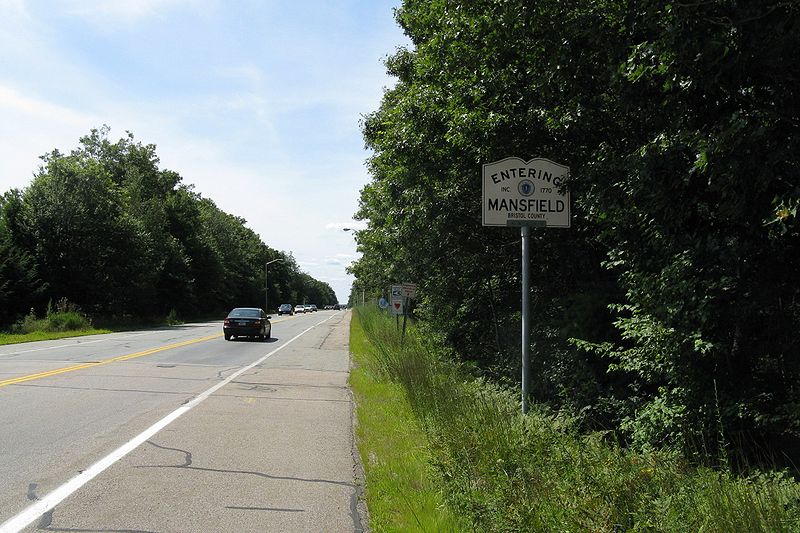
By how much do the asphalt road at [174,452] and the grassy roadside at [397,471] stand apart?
21 cm

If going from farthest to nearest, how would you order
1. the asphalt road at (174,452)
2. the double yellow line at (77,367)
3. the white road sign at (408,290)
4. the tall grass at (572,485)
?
the white road sign at (408,290) < the double yellow line at (77,367) < the asphalt road at (174,452) < the tall grass at (572,485)

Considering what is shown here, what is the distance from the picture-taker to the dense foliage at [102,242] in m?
39.4

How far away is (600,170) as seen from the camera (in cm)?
668

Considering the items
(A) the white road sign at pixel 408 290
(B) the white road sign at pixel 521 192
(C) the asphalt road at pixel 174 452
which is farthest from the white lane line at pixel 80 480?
(A) the white road sign at pixel 408 290

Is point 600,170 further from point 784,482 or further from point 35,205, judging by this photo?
point 35,205

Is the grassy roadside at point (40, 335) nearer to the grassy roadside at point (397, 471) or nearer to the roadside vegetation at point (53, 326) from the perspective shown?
the roadside vegetation at point (53, 326)

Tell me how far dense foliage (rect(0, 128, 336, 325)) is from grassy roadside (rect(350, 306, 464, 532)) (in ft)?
105

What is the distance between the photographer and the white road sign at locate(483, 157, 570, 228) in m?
6.00

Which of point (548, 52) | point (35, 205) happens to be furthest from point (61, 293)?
point (548, 52)

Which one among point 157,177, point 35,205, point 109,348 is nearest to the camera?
point 109,348

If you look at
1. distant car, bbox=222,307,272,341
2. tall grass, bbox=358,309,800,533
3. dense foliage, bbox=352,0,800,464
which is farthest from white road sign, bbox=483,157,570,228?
distant car, bbox=222,307,272,341

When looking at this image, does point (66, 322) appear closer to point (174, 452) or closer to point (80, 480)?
point (174, 452)

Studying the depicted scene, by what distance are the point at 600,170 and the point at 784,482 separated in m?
3.46

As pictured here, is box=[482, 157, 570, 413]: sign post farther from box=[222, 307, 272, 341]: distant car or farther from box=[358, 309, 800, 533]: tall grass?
box=[222, 307, 272, 341]: distant car
